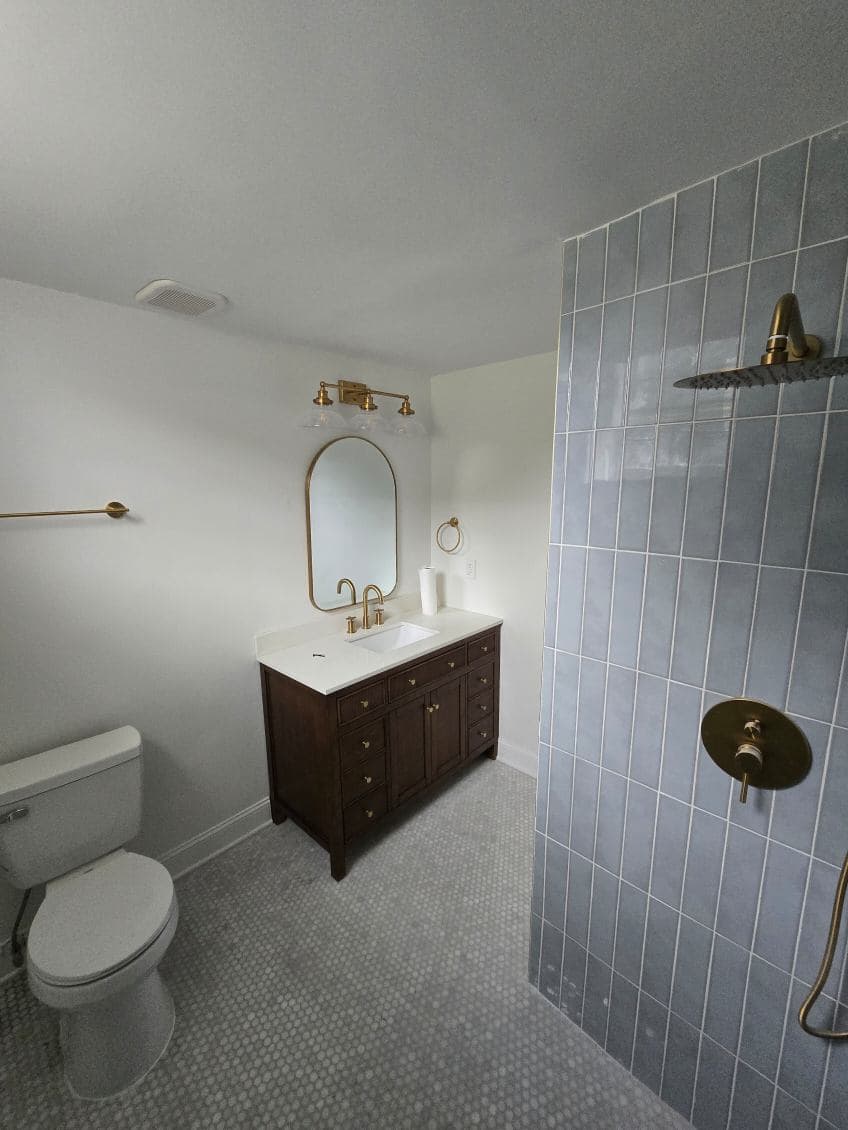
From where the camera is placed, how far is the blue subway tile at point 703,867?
1120 millimetres

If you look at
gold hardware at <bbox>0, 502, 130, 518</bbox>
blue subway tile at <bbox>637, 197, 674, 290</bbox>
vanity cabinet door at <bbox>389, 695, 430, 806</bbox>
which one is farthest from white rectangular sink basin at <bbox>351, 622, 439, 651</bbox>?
blue subway tile at <bbox>637, 197, 674, 290</bbox>

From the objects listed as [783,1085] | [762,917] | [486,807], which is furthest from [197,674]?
Result: [783,1085]

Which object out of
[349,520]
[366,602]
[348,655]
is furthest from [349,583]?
[348,655]

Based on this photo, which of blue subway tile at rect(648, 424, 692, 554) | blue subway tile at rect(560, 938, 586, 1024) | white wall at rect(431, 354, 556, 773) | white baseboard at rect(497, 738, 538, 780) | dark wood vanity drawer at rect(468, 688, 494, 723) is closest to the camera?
blue subway tile at rect(648, 424, 692, 554)

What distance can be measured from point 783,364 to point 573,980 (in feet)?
5.73

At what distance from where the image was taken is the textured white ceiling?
0.66 meters

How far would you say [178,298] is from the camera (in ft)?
5.24

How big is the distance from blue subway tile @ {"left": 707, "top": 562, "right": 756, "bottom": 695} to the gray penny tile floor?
3.99 ft

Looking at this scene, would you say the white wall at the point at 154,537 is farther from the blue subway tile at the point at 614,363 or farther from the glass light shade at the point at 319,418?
the blue subway tile at the point at 614,363

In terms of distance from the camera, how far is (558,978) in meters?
1.49

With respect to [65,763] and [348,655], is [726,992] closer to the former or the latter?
[348,655]

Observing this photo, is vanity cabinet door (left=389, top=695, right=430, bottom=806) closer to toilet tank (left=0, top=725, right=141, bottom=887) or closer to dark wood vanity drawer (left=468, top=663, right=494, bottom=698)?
dark wood vanity drawer (left=468, top=663, right=494, bottom=698)

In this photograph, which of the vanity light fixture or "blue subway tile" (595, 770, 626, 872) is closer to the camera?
"blue subway tile" (595, 770, 626, 872)

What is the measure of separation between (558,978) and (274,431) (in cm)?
230
